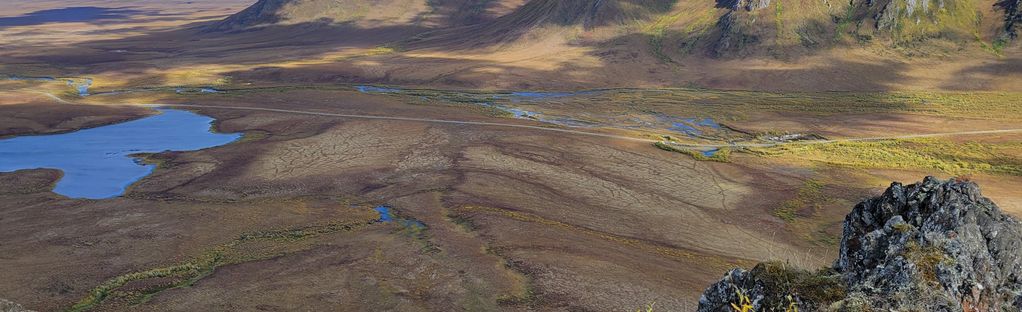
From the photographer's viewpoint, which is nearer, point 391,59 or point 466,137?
point 466,137

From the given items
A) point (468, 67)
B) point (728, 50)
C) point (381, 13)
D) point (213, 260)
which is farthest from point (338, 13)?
point (213, 260)

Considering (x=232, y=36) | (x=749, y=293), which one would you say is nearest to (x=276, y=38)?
(x=232, y=36)

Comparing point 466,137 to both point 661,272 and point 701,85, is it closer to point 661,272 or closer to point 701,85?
point 661,272

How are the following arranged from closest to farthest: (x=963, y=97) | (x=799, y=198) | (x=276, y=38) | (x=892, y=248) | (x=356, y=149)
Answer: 1. (x=892, y=248)
2. (x=799, y=198)
3. (x=356, y=149)
4. (x=963, y=97)
5. (x=276, y=38)

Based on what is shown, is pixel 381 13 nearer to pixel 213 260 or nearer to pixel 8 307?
pixel 213 260

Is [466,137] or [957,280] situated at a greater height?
[957,280]

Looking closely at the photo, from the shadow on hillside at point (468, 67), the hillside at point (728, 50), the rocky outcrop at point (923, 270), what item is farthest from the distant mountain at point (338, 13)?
the rocky outcrop at point (923, 270)
